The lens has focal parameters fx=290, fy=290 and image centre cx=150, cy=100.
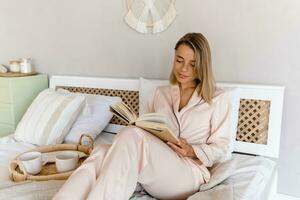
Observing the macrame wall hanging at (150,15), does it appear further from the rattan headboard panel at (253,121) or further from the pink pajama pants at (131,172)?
the pink pajama pants at (131,172)

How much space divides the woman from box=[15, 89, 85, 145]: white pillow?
26.2 inches

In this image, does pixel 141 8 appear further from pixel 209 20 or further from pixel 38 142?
pixel 38 142

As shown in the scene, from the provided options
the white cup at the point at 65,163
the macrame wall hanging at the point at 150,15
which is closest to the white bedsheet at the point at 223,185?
the white cup at the point at 65,163

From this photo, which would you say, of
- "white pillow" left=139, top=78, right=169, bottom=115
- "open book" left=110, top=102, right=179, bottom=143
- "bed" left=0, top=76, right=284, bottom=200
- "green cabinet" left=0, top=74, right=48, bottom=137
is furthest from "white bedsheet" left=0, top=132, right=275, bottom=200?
"green cabinet" left=0, top=74, right=48, bottom=137

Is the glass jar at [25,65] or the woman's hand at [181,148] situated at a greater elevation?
the glass jar at [25,65]

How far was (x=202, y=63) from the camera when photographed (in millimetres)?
1480

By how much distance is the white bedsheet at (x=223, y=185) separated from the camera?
124 centimetres

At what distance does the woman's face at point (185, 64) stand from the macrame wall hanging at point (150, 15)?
0.65 m

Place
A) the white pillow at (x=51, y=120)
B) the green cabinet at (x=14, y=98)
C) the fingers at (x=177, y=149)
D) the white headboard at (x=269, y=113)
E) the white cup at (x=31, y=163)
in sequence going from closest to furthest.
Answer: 1. the fingers at (x=177, y=149)
2. the white cup at (x=31, y=163)
3. the white headboard at (x=269, y=113)
4. the white pillow at (x=51, y=120)
5. the green cabinet at (x=14, y=98)

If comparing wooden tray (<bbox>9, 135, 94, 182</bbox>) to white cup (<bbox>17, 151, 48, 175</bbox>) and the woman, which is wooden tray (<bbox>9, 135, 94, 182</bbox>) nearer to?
white cup (<bbox>17, 151, 48, 175</bbox>)

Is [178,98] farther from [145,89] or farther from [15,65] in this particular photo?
[15,65]

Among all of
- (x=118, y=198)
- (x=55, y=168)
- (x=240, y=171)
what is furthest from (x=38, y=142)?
(x=240, y=171)

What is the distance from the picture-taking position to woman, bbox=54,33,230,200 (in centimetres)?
115

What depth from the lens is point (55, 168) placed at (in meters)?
1.57
